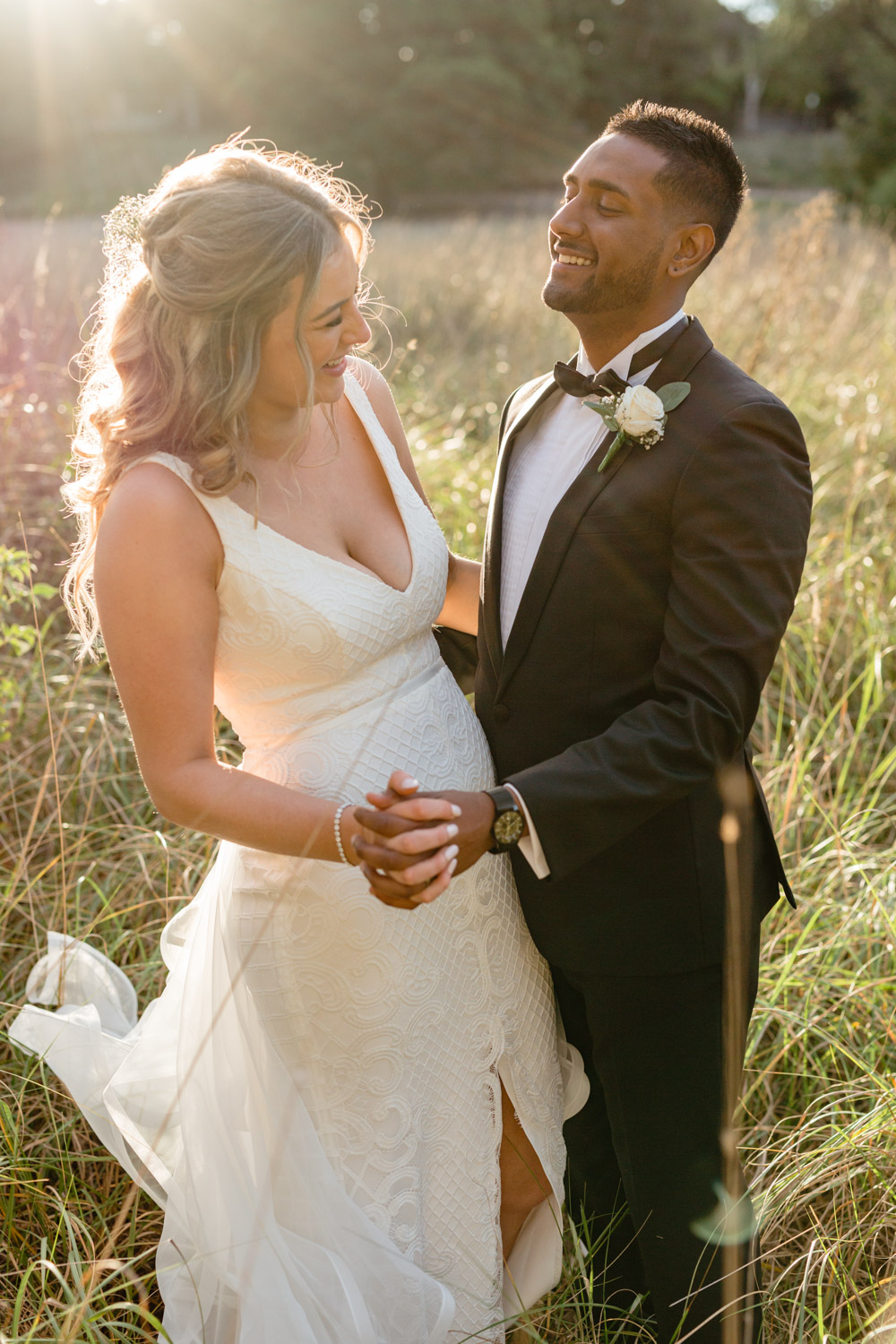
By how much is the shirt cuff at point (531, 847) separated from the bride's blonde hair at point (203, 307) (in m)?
0.77

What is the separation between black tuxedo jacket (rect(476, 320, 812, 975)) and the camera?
1874 millimetres

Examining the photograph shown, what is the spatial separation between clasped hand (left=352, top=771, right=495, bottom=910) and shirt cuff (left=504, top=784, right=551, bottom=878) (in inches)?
3.4

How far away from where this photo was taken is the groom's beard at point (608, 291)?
2105 millimetres

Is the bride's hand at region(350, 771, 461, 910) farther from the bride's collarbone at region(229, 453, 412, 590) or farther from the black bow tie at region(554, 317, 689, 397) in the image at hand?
the black bow tie at region(554, 317, 689, 397)

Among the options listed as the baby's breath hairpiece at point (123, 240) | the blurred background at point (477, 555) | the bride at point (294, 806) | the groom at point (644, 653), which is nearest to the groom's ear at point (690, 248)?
the groom at point (644, 653)

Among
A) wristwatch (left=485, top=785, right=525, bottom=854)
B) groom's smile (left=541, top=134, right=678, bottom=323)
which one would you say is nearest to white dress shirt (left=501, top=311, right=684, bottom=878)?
groom's smile (left=541, top=134, right=678, bottom=323)

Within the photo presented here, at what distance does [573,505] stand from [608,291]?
46 cm

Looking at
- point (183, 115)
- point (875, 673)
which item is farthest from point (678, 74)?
point (875, 673)

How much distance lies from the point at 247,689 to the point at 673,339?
1.10m

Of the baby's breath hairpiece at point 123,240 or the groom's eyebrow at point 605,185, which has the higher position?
the groom's eyebrow at point 605,185

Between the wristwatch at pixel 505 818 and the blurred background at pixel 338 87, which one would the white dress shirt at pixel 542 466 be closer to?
the wristwatch at pixel 505 818

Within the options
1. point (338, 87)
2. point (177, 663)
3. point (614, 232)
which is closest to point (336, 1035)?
point (177, 663)

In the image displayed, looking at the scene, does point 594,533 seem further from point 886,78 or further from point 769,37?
point 769,37

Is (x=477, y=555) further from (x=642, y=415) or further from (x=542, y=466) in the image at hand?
(x=642, y=415)
